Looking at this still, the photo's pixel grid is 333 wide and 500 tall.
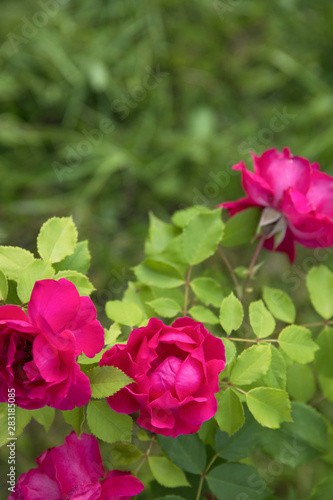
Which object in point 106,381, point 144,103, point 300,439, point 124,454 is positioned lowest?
point 144,103

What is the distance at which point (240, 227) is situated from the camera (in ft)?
1.64

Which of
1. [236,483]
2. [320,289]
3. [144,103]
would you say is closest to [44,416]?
[236,483]

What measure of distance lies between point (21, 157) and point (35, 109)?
0.14 metres

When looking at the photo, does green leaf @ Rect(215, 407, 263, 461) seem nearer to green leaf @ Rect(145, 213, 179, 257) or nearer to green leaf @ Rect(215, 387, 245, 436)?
green leaf @ Rect(215, 387, 245, 436)

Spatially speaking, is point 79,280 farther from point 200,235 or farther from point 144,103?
point 144,103

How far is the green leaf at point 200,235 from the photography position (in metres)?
0.47

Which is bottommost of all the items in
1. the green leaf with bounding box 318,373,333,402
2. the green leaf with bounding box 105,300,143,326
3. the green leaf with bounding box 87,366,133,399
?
the green leaf with bounding box 318,373,333,402

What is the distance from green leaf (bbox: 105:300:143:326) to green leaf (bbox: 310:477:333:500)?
25cm

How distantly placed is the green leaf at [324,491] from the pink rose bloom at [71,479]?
0.21 meters

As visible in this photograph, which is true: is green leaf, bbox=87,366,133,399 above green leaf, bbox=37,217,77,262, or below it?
below

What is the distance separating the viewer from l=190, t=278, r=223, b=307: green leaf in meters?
0.47

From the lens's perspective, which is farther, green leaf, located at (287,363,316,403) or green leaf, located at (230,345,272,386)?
green leaf, located at (287,363,316,403)

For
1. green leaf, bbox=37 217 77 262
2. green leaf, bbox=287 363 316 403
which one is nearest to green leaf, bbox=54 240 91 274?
green leaf, bbox=37 217 77 262

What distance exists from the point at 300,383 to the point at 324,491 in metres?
0.10
